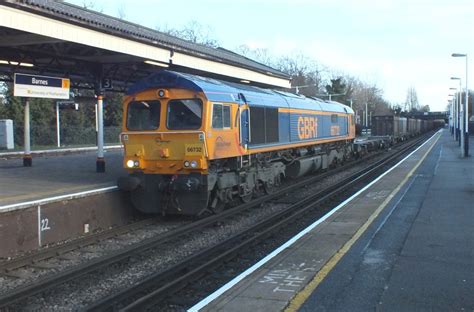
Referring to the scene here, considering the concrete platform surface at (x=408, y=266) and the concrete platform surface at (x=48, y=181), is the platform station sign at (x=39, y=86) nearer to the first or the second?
the concrete platform surface at (x=48, y=181)

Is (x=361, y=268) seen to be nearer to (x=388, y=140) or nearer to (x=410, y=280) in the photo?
(x=410, y=280)

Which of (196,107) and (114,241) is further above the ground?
(196,107)

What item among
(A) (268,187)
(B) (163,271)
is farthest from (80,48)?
(B) (163,271)

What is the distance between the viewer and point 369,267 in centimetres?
720

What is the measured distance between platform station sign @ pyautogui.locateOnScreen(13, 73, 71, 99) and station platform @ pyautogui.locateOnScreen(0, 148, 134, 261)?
2451mm

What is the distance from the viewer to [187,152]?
11555mm

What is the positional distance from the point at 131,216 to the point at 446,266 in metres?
7.72

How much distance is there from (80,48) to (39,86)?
1.75 metres

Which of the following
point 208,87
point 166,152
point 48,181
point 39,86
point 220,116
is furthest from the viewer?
point 39,86

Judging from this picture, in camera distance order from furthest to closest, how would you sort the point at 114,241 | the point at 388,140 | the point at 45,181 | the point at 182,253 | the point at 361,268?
the point at 388,140 < the point at 45,181 < the point at 114,241 < the point at 182,253 < the point at 361,268

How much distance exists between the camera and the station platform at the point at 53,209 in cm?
908

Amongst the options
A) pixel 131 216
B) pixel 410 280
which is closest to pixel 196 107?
pixel 131 216

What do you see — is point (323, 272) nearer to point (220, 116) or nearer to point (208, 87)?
point (220, 116)

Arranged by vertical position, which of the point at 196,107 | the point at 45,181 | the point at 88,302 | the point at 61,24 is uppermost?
the point at 61,24
